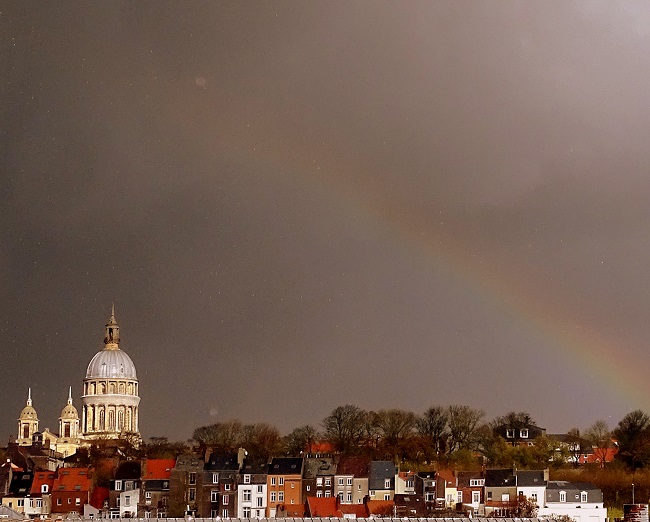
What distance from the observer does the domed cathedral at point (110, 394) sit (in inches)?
6973

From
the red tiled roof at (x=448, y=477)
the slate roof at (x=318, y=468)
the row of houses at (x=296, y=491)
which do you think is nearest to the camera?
the row of houses at (x=296, y=491)

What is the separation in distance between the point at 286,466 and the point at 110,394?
96934 mm

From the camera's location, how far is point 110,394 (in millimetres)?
177625

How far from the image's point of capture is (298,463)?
276 feet

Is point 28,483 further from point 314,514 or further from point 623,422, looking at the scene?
point 623,422

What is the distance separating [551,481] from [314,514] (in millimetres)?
17578

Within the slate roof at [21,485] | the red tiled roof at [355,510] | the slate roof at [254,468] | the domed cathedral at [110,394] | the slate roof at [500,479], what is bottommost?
the red tiled roof at [355,510]

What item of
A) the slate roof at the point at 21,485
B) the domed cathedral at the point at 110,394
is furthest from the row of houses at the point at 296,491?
the domed cathedral at the point at 110,394

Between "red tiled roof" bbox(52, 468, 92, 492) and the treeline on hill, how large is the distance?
29.8 ft

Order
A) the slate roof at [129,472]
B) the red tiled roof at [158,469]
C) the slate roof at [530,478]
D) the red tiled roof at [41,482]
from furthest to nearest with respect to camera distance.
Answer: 1. the red tiled roof at [41,482]
2. the slate roof at [129,472]
3. the red tiled roof at [158,469]
4. the slate roof at [530,478]

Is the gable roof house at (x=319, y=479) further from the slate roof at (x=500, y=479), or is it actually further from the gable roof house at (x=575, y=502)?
the gable roof house at (x=575, y=502)

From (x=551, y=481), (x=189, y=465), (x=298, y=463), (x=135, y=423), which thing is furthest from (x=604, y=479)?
(x=135, y=423)

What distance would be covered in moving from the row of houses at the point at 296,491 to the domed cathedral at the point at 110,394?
293 feet

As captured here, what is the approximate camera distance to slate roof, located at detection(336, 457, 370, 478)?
82812 mm
